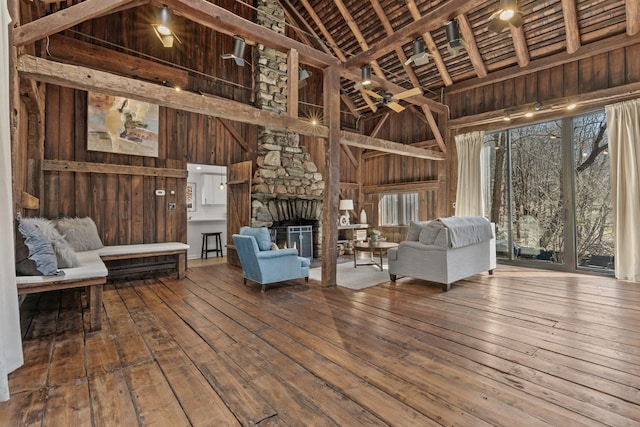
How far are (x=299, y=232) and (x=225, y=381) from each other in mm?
4849

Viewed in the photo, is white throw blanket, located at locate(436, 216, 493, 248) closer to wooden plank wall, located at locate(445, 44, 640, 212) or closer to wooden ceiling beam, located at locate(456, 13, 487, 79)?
wooden plank wall, located at locate(445, 44, 640, 212)

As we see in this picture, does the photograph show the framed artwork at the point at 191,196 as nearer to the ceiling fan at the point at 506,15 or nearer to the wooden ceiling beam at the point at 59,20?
the wooden ceiling beam at the point at 59,20

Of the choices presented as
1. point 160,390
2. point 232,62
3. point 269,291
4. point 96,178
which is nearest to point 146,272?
point 96,178

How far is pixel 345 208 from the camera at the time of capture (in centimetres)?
802

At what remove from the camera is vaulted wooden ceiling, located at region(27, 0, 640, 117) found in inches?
177

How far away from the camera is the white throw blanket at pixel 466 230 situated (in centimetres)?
423

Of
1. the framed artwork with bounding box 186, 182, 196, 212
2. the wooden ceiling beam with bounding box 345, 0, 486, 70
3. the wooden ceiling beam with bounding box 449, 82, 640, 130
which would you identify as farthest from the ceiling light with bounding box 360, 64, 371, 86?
the framed artwork with bounding box 186, 182, 196, 212

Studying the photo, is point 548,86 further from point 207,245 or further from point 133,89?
point 207,245

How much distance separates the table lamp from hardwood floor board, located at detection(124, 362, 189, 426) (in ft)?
20.4

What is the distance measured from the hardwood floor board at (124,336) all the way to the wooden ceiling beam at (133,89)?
2.25 m

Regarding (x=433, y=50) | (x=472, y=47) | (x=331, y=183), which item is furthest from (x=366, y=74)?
(x=472, y=47)

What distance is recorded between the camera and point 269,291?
14.1ft

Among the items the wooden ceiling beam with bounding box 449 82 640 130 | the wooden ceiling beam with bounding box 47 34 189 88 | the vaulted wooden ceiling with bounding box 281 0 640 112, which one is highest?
the vaulted wooden ceiling with bounding box 281 0 640 112

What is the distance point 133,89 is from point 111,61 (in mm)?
3203
